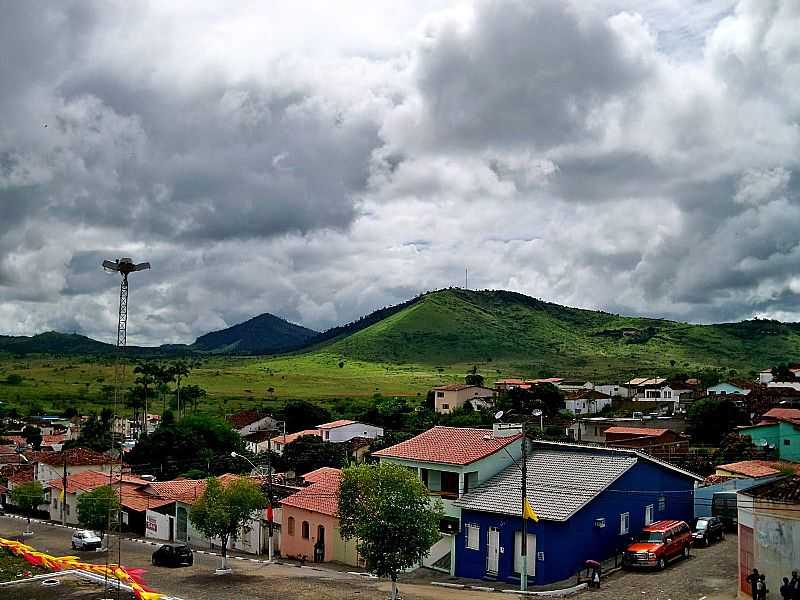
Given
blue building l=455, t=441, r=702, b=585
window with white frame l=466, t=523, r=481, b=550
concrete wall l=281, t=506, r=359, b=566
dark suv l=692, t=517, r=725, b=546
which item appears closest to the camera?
blue building l=455, t=441, r=702, b=585

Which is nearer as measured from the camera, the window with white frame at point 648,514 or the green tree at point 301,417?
the window with white frame at point 648,514

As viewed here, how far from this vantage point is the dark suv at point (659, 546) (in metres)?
32.8

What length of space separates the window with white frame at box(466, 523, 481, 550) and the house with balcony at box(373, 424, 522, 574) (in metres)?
0.77

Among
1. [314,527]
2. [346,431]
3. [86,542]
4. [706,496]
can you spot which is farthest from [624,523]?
[346,431]

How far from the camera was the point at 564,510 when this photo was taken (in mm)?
33688

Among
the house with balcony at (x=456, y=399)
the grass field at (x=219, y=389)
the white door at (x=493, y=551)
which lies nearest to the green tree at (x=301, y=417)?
the house with balcony at (x=456, y=399)

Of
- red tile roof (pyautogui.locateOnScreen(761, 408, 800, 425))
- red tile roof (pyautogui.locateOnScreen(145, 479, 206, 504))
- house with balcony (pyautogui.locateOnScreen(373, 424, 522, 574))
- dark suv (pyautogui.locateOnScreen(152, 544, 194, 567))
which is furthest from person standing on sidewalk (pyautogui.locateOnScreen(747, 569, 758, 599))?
red tile roof (pyautogui.locateOnScreen(761, 408, 800, 425))

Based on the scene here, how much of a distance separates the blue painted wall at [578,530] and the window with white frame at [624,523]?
184 millimetres

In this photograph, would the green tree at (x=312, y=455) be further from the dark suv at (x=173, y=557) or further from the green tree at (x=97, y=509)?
the dark suv at (x=173, y=557)

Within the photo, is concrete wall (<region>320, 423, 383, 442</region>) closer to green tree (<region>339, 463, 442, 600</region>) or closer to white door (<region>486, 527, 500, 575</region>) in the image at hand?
white door (<region>486, 527, 500, 575</region>)

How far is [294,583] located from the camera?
3459 cm

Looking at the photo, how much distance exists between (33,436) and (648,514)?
99355 mm

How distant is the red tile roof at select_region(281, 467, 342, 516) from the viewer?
43.5 m

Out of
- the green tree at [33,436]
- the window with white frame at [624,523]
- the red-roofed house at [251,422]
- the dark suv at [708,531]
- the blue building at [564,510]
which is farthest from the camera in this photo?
the red-roofed house at [251,422]
